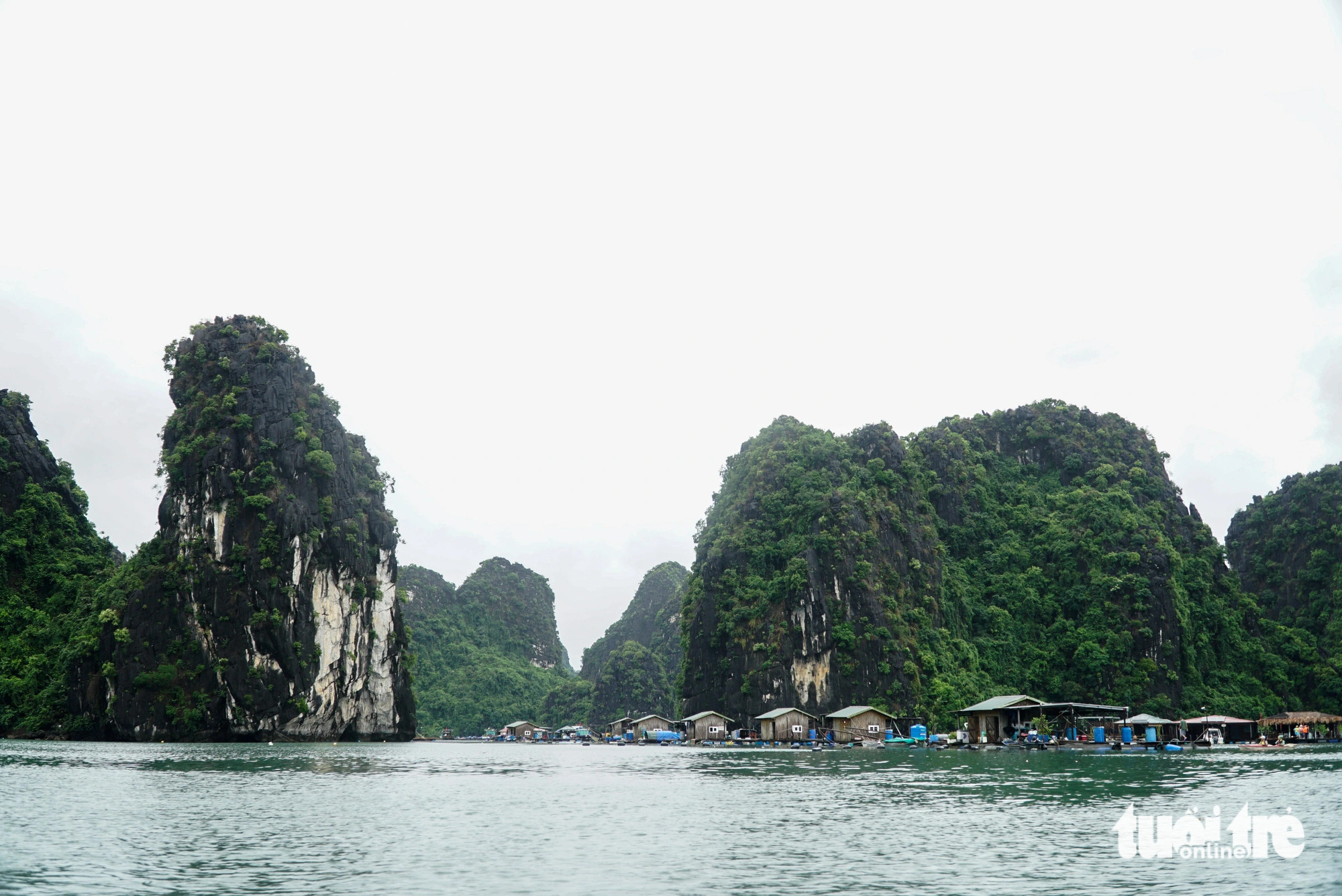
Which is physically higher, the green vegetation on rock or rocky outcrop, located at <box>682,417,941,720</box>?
rocky outcrop, located at <box>682,417,941,720</box>

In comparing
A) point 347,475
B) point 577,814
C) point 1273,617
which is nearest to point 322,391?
point 347,475

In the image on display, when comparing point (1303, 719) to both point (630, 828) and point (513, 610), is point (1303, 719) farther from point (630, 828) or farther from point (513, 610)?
point (513, 610)

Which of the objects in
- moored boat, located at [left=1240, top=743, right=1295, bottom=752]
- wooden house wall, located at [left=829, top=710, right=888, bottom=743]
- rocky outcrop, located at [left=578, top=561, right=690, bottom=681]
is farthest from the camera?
rocky outcrop, located at [left=578, top=561, right=690, bottom=681]

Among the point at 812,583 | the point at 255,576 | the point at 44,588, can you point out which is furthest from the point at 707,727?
the point at 44,588

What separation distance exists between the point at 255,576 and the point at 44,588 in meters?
22.0

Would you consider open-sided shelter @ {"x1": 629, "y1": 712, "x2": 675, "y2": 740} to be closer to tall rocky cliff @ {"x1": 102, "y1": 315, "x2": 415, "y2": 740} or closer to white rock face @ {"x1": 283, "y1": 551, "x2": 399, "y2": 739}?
tall rocky cliff @ {"x1": 102, "y1": 315, "x2": 415, "y2": 740}

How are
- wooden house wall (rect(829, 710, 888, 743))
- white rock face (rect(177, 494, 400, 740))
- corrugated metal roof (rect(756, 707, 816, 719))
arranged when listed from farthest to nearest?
corrugated metal roof (rect(756, 707, 816, 719)), wooden house wall (rect(829, 710, 888, 743)), white rock face (rect(177, 494, 400, 740))

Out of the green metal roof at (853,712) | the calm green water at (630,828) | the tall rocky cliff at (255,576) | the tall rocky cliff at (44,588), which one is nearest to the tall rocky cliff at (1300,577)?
the green metal roof at (853,712)

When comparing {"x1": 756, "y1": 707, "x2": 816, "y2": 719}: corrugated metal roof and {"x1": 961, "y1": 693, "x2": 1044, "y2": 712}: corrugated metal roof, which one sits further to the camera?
{"x1": 756, "y1": 707, "x2": 816, "y2": 719}: corrugated metal roof

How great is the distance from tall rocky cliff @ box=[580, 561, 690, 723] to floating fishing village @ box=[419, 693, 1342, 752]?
45.6 meters

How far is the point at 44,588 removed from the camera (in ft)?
285

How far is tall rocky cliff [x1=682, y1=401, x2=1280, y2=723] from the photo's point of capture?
89.6 meters

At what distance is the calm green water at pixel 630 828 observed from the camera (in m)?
17.2

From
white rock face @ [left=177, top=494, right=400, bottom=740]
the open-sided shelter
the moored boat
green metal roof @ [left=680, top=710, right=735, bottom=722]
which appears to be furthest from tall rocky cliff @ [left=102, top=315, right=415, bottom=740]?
the moored boat
